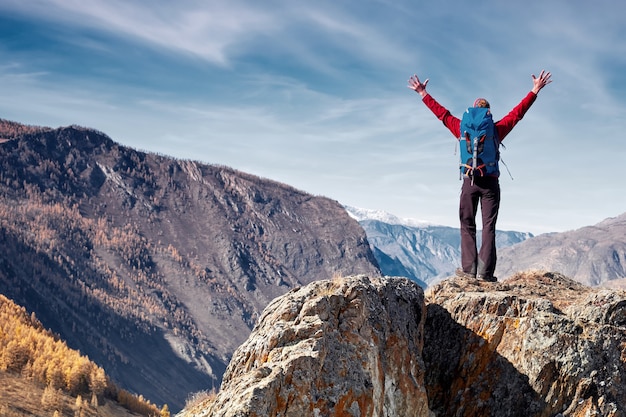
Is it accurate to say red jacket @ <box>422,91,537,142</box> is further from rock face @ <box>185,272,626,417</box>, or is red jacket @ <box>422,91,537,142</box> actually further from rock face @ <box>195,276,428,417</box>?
rock face @ <box>195,276,428,417</box>

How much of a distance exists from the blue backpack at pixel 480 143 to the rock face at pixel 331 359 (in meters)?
3.83

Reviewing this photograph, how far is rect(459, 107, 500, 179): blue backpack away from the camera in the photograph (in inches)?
522

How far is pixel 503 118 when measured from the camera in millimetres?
Answer: 13688

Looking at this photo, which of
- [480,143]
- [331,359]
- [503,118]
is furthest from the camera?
[503,118]

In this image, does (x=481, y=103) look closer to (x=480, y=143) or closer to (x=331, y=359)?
(x=480, y=143)

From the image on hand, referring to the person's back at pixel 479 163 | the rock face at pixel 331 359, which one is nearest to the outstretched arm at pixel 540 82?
the person's back at pixel 479 163

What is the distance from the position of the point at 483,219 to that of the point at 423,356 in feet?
12.8

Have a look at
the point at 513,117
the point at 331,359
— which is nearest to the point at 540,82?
the point at 513,117

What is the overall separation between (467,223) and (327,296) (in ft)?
18.6

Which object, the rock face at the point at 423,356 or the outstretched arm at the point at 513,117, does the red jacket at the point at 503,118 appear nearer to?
the outstretched arm at the point at 513,117

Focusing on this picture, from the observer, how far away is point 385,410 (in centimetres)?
922

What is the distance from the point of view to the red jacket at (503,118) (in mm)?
13609

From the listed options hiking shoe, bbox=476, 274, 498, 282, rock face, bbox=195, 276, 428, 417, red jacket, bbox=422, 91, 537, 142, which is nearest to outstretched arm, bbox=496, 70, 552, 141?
red jacket, bbox=422, 91, 537, 142

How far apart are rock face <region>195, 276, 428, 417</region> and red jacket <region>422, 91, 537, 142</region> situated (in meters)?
4.66
